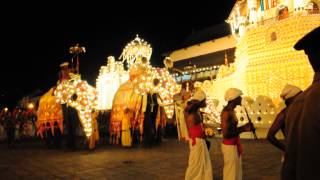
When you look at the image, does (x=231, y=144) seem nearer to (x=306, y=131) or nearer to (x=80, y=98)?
(x=306, y=131)

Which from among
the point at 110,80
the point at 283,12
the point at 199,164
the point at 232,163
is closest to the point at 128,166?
the point at 199,164

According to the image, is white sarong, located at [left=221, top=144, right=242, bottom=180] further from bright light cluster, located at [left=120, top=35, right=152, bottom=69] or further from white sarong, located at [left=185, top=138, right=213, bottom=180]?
bright light cluster, located at [left=120, top=35, right=152, bottom=69]

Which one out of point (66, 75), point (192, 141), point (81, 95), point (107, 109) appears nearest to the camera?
point (192, 141)

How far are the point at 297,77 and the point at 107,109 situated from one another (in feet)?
31.8

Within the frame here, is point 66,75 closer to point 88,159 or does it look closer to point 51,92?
point 51,92

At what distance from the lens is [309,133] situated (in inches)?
66.7

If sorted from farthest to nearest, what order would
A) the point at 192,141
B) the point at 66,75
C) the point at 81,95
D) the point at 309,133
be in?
1. the point at 66,75
2. the point at 81,95
3. the point at 192,141
4. the point at 309,133

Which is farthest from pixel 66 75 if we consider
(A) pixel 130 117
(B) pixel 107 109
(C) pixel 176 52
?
(C) pixel 176 52

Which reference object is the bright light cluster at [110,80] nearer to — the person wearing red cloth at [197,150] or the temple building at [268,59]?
the temple building at [268,59]

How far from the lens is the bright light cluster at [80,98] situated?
12230 mm

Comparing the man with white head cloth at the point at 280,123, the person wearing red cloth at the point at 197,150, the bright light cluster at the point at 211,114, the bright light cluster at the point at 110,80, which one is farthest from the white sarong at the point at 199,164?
the bright light cluster at the point at 110,80

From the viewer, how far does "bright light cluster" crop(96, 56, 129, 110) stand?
18.2 meters

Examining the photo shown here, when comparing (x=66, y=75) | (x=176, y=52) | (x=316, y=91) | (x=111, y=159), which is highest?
(x=176, y=52)

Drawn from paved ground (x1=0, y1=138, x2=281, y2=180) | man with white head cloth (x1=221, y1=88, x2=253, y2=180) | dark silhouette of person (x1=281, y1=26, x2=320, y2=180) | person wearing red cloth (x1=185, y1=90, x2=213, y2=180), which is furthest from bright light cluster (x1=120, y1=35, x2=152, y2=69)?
dark silhouette of person (x1=281, y1=26, x2=320, y2=180)
